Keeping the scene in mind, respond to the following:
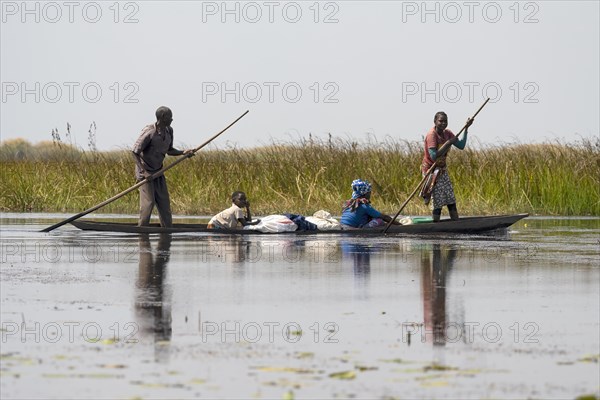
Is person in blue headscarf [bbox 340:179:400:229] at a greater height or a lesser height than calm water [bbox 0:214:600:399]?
greater

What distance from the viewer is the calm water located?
783 centimetres

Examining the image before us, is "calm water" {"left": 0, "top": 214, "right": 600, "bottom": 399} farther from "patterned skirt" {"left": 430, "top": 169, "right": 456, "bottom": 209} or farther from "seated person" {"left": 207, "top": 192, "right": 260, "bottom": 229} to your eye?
"patterned skirt" {"left": 430, "top": 169, "right": 456, "bottom": 209}

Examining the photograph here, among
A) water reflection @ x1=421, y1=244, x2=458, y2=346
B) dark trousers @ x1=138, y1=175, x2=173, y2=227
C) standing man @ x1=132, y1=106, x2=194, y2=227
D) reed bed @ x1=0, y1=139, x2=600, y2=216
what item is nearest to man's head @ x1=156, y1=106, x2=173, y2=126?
standing man @ x1=132, y1=106, x2=194, y2=227

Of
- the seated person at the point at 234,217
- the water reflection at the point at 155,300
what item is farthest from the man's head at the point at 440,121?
the water reflection at the point at 155,300

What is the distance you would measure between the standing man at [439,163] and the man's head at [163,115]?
412cm

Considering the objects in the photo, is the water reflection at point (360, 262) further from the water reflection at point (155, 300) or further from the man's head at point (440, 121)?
the man's head at point (440, 121)

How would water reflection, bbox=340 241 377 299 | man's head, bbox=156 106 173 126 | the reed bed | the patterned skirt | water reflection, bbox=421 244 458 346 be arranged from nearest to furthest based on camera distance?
water reflection, bbox=421 244 458 346, water reflection, bbox=340 241 377 299, man's head, bbox=156 106 173 126, the patterned skirt, the reed bed

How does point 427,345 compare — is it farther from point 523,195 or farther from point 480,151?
point 480,151

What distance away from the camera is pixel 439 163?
2184cm

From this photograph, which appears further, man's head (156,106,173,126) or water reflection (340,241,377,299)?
man's head (156,106,173,126)

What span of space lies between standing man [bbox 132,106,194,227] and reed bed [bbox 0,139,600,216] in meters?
7.86

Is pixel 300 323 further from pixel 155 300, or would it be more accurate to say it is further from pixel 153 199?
pixel 153 199

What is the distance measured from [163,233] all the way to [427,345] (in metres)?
Answer: 12.5

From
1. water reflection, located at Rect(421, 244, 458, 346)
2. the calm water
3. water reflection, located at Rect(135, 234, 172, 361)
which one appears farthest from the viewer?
water reflection, located at Rect(421, 244, 458, 346)
